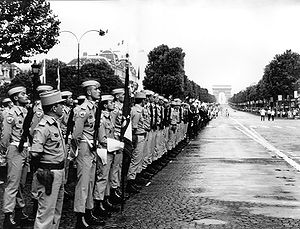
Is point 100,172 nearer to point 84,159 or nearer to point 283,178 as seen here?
point 84,159

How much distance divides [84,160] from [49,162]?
1.36m

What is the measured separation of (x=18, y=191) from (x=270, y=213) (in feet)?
13.1

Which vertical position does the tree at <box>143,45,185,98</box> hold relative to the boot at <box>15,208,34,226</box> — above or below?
above

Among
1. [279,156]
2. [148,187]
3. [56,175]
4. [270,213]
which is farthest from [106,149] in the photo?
[279,156]

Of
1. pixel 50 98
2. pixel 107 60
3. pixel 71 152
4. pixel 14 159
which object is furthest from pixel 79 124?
pixel 107 60

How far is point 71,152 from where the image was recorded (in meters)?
9.79

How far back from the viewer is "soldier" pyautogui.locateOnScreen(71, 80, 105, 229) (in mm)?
8141

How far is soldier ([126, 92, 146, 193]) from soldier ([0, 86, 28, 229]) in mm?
3295

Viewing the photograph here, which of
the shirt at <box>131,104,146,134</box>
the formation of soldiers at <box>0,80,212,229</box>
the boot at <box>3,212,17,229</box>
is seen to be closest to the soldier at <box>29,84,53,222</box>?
the formation of soldiers at <box>0,80,212,229</box>

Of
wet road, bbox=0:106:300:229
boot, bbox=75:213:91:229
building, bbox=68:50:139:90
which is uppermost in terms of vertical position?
building, bbox=68:50:139:90

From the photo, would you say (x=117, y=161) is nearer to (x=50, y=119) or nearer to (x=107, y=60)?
(x=50, y=119)

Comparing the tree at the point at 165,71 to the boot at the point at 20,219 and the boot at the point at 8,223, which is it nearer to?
the boot at the point at 20,219

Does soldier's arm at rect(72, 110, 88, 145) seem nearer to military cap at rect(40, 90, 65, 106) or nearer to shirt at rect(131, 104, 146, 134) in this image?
military cap at rect(40, 90, 65, 106)

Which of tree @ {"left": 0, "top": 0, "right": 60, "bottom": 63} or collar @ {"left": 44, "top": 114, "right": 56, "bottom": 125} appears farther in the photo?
tree @ {"left": 0, "top": 0, "right": 60, "bottom": 63}
